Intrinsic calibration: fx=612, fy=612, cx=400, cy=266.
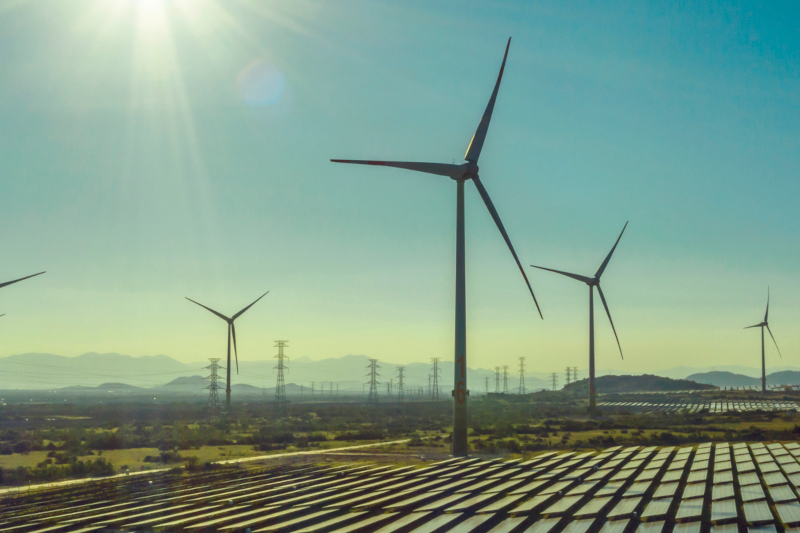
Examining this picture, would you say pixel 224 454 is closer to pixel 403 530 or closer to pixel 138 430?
pixel 138 430

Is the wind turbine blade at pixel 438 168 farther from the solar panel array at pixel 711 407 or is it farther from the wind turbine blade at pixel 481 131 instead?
the solar panel array at pixel 711 407

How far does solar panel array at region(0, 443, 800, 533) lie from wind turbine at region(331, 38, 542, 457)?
11906mm

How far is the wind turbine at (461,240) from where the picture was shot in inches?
1582

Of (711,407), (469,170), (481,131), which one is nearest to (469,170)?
(469,170)

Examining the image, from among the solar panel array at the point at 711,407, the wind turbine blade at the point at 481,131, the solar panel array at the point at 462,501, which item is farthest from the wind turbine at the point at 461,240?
the solar panel array at the point at 711,407

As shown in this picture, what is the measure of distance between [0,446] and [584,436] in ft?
→ 226

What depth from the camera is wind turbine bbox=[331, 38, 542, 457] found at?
132ft

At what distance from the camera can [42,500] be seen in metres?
23.9

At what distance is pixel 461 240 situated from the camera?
42344mm

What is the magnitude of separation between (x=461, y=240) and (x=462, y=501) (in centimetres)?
2613

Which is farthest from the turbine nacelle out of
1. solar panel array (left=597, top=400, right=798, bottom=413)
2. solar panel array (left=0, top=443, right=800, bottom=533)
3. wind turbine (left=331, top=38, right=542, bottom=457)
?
solar panel array (left=597, top=400, right=798, bottom=413)

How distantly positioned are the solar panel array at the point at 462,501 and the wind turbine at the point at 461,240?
11906 mm

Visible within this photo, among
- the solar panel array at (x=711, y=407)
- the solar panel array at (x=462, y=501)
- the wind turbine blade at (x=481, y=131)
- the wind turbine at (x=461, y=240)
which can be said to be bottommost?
the solar panel array at (x=711, y=407)

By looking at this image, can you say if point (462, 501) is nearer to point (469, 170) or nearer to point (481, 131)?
point (469, 170)
